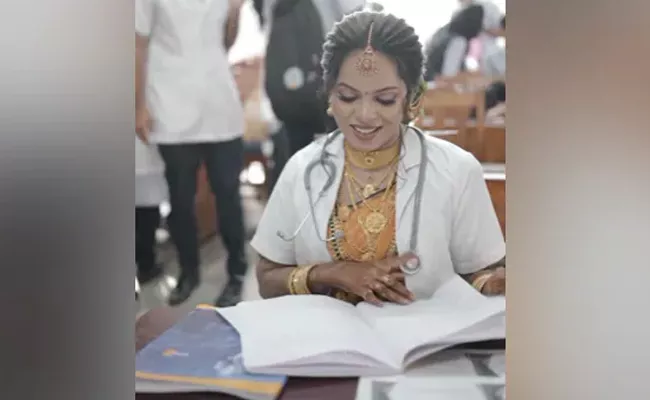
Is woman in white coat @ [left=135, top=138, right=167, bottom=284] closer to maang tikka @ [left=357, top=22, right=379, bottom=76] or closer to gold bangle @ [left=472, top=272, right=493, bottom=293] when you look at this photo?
maang tikka @ [left=357, top=22, right=379, bottom=76]

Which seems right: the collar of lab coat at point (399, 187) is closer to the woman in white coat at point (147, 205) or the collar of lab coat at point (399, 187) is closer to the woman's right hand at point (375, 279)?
the woman's right hand at point (375, 279)

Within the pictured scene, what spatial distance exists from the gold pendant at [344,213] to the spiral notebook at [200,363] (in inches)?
6.9

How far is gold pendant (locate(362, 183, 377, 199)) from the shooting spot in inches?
28.2

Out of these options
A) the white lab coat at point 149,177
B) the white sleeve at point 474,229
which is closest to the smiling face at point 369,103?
the white sleeve at point 474,229

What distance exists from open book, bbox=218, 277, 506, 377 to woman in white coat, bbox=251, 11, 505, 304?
1cm

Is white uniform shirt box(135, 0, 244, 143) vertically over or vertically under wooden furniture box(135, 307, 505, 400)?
over

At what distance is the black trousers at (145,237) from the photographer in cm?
76

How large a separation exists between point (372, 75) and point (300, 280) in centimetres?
24

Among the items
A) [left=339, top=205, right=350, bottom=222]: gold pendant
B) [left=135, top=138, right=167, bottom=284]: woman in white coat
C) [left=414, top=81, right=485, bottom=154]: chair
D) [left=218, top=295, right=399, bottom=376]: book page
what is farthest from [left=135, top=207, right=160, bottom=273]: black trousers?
[left=414, top=81, right=485, bottom=154]: chair

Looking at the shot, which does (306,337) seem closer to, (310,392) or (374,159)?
(310,392)

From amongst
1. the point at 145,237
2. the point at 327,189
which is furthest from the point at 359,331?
the point at 145,237

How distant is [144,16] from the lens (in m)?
0.76
